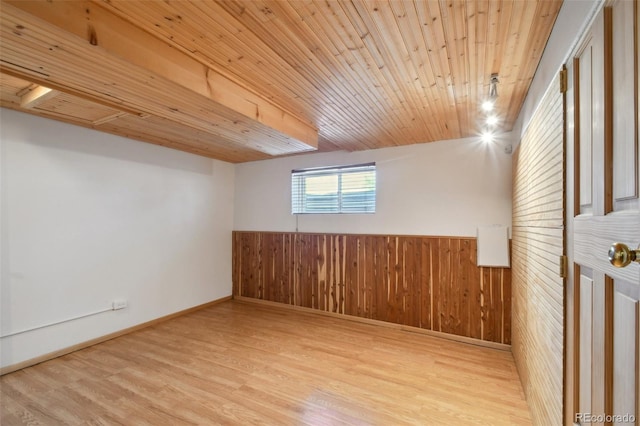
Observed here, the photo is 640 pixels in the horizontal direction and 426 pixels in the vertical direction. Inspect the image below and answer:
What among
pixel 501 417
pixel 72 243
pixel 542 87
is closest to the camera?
pixel 542 87

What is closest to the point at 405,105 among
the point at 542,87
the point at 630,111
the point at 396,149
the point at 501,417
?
the point at 542,87

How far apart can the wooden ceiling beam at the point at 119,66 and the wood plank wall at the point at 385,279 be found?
7.41 ft

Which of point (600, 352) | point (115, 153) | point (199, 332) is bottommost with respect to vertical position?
point (199, 332)

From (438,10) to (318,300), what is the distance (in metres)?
3.78

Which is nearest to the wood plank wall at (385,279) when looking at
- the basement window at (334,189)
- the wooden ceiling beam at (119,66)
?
the basement window at (334,189)

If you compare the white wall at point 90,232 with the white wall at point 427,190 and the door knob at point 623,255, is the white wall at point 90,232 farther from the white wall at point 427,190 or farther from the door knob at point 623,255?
the door knob at point 623,255

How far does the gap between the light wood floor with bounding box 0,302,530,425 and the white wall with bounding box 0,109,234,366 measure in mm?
456

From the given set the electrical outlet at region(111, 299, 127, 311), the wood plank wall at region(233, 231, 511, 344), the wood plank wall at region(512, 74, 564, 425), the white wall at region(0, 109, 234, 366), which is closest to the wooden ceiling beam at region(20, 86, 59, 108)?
the white wall at region(0, 109, 234, 366)

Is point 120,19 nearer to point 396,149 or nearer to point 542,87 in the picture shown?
point 542,87

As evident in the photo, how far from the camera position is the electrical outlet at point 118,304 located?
336cm

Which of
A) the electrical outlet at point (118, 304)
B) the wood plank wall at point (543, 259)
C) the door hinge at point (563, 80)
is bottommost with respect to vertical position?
the electrical outlet at point (118, 304)

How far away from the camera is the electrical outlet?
11.0 feet

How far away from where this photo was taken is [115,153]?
3.41 m

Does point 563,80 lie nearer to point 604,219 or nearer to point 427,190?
point 604,219
